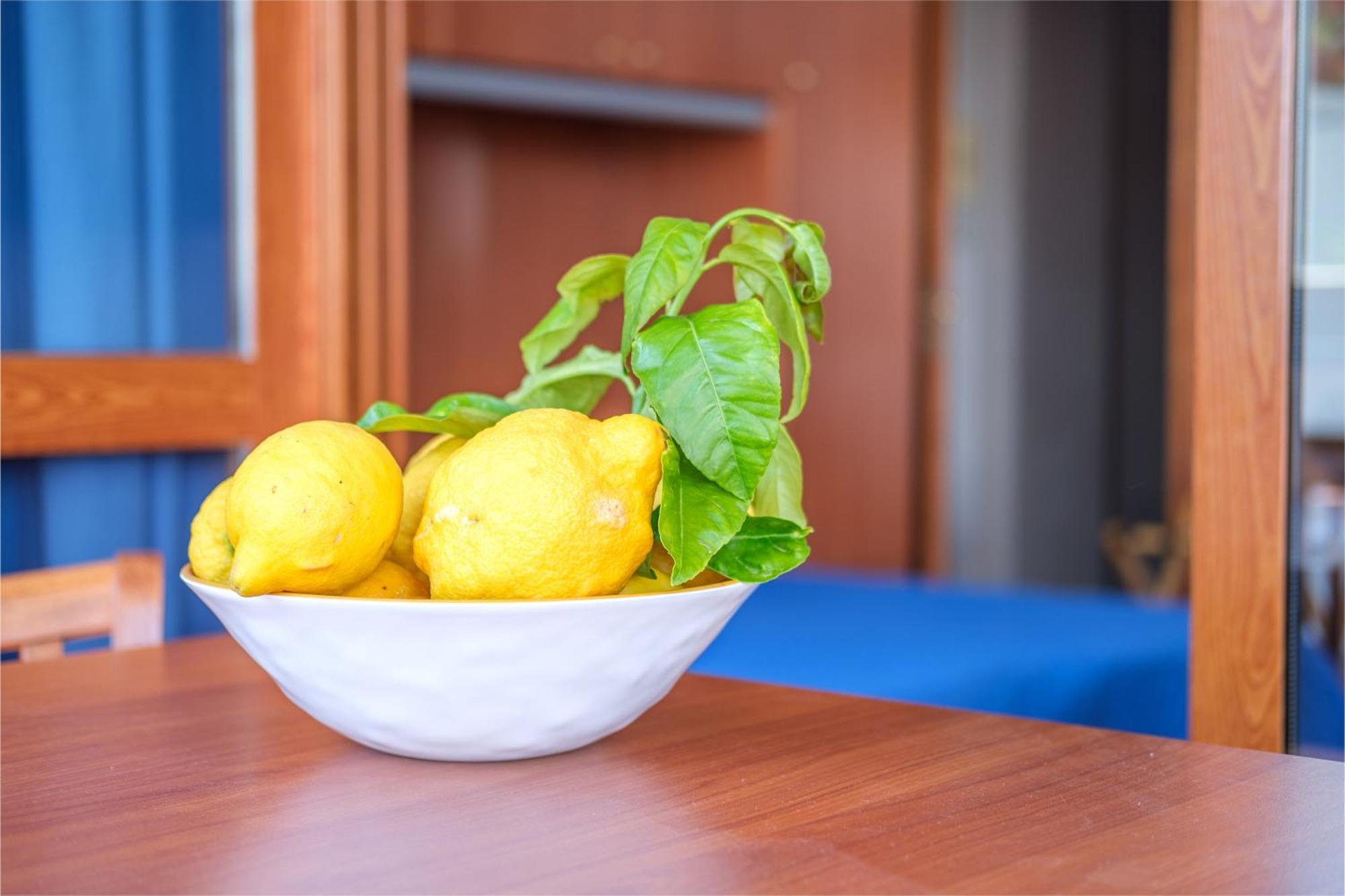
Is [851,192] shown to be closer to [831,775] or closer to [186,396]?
[186,396]

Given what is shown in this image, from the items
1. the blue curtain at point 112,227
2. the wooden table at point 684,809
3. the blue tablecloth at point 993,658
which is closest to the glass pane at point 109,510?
the blue curtain at point 112,227

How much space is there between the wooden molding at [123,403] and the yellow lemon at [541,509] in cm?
131

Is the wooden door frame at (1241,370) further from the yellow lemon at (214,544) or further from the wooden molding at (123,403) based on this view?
the wooden molding at (123,403)

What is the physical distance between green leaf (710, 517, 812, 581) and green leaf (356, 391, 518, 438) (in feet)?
0.45

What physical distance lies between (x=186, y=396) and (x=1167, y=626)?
1.36 meters

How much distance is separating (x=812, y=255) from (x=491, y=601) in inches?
8.7

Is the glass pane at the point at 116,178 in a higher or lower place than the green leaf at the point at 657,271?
higher

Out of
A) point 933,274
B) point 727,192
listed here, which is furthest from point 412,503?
point 933,274

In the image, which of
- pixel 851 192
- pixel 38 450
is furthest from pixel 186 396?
pixel 851 192

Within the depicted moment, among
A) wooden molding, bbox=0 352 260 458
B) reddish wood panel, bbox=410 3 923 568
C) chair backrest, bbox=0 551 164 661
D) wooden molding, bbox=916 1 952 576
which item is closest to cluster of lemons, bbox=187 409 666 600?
chair backrest, bbox=0 551 164 661

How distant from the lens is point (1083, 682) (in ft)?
5.57

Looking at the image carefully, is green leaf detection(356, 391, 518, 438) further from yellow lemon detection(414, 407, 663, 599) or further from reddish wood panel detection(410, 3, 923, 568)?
reddish wood panel detection(410, 3, 923, 568)

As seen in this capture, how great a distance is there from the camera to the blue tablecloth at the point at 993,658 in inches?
65.6

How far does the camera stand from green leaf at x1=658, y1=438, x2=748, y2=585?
582 mm
